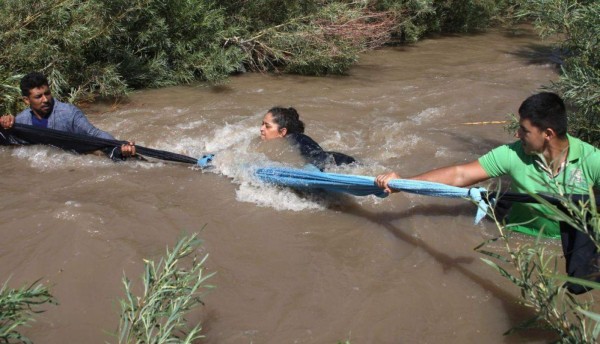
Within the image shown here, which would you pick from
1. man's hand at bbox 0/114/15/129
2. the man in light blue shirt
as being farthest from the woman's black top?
man's hand at bbox 0/114/15/129

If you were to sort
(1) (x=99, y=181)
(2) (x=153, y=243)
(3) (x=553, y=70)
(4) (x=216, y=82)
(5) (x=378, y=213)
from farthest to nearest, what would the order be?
(3) (x=553, y=70), (4) (x=216, y=82), (1) (x=99, y=181), (5) (x=378, y=213), (2) (x=153, y=243)

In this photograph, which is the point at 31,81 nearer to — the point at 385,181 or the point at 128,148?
the point at 128,148

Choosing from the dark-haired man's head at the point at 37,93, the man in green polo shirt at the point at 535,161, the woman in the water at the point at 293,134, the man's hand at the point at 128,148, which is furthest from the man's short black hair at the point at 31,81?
the man in green polo shirt at the point at 535,161

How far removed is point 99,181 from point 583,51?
4313mm

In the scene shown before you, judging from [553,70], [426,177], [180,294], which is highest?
[180,294]

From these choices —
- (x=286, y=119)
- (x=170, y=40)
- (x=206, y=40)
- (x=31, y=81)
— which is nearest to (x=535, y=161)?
(x=286, y=119)

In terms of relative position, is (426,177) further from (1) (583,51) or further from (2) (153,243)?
(1) (583,51)

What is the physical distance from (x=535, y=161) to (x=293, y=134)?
238 centimetres

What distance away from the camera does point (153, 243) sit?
3816 mm

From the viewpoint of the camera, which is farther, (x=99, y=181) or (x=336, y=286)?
(x=99, y=181)

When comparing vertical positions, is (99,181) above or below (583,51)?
below

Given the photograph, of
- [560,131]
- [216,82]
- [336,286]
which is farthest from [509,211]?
[216,82]

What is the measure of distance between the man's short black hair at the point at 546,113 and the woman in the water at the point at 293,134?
5.90 ft

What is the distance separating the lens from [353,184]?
156 inches
